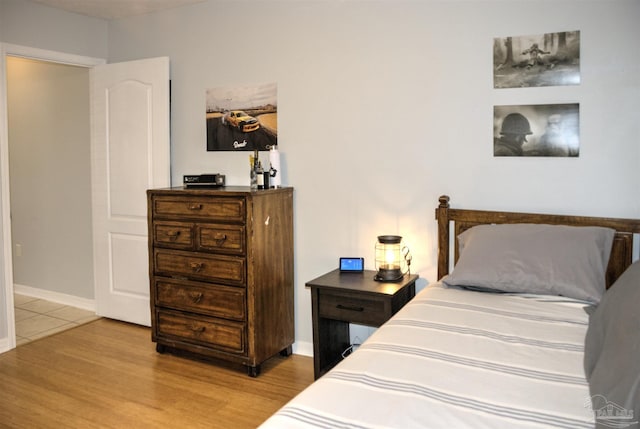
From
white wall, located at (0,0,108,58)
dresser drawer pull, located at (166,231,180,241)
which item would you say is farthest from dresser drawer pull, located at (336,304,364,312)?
white wall, located at (0,0,108,58)

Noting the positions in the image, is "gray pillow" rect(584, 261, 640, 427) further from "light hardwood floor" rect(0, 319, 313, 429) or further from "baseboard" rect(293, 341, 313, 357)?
"baseboard" rect(293, 341, 313, 357)

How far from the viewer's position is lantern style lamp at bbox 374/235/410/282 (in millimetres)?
3090

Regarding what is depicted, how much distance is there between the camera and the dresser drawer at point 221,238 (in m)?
3.24

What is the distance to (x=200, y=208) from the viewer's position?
3387 millimetres

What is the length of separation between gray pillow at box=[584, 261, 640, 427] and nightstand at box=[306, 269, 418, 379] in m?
1.18

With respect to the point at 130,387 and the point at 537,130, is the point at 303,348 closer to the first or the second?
the point at 130,387

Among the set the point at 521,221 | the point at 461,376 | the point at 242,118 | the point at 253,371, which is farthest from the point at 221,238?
the point at 461,376

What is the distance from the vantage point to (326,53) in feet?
11.2

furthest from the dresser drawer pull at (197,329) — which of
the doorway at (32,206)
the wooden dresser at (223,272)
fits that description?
the doorway at (32,206)

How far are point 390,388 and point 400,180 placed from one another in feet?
6.15

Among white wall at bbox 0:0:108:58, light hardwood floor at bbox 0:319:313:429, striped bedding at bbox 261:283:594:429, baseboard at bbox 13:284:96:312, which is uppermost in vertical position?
white wall at bbox 0:0:108:58

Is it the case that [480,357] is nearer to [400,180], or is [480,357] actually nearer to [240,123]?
[400,180]

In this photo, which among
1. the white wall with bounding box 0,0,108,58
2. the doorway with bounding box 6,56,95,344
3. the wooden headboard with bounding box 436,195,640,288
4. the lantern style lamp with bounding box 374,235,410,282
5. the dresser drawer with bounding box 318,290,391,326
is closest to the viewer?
the wooden headboard with bounding box 436,195,640,288

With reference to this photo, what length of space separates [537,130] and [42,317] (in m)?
4.00
